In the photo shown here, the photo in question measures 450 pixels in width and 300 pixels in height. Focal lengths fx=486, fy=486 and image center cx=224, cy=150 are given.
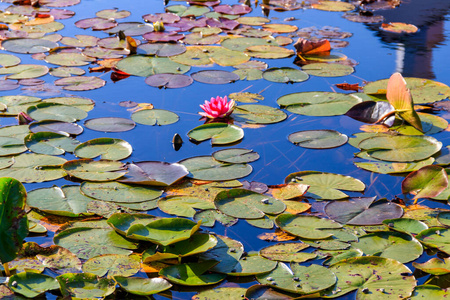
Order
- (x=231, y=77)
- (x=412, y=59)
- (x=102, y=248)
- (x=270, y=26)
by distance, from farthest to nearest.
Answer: (x=270, y=26) < (x=412, y=59) < (x=231, y=77) < (x=102, y=248)

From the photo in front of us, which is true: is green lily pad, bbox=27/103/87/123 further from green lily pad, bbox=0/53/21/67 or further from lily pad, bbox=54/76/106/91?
green lily pad, bbox=0/53/21/67

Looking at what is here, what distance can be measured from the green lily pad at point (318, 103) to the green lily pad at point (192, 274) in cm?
185

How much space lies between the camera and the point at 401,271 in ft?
7.32

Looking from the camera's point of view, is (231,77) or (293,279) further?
(231,77)

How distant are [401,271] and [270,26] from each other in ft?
13.4

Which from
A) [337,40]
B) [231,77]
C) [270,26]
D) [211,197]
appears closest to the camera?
[211,197]

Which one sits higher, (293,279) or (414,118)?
(414,118)

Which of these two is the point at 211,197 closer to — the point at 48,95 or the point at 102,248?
the point at 102,248

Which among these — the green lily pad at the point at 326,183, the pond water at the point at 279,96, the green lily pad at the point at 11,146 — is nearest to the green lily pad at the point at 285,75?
the pond water at the point at 279,96


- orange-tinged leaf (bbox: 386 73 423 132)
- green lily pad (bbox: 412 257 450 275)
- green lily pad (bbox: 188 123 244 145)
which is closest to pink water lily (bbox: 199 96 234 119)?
green lily pad (bbox: 188 123 244 145)

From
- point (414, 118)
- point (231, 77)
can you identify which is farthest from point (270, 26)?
point (414, 118)

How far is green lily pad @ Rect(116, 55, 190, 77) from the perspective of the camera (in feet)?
14.5

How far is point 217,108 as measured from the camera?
357 centimetres

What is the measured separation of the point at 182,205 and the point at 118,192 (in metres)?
0.40
